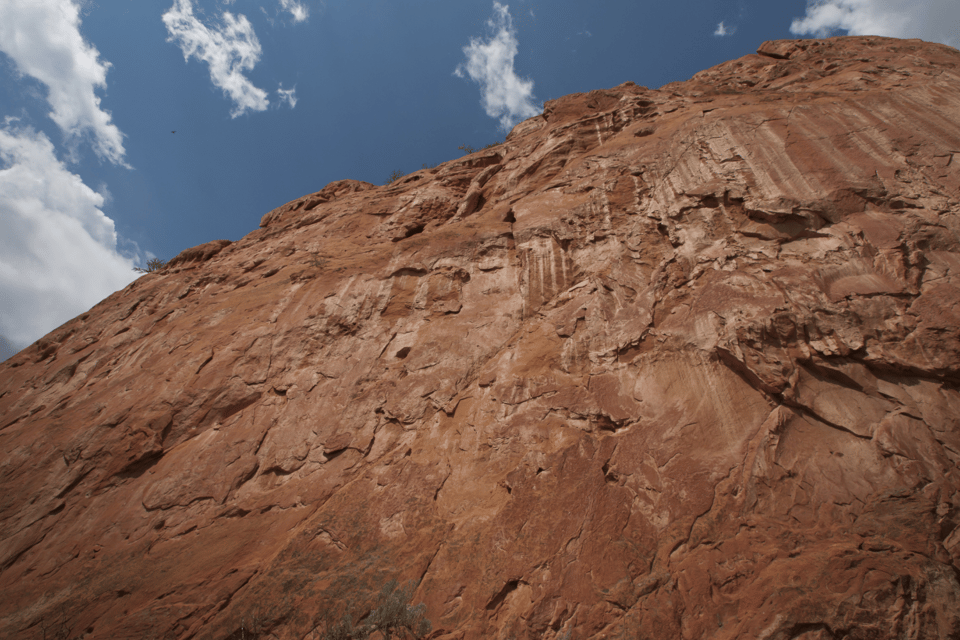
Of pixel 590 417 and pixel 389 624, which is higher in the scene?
pixel 590 417

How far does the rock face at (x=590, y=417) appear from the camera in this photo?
506 centimetres

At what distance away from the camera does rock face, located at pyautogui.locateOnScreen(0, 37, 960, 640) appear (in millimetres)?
5062

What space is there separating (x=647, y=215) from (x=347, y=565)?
9.50 meters

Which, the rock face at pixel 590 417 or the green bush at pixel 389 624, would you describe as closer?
the rock face at pixel 590 417

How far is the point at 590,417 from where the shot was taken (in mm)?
6910

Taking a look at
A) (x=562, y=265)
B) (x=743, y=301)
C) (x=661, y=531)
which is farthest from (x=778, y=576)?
(x=562, y=265)

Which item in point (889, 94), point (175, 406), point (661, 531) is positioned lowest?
point (661, 531)

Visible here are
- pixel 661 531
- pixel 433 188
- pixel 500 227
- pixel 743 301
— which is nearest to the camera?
pixel 661 531

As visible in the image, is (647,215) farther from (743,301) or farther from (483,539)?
(483,539)

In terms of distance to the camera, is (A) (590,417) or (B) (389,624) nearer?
(B) (389,624)

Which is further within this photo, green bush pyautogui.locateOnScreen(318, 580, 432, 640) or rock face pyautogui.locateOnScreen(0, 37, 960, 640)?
green bush pyautogui.locateOnScreen(318, 580, 432, 640)

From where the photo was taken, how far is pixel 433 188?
15484 mm

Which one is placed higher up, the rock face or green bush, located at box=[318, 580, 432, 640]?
the rock face

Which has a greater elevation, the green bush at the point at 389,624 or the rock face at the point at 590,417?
the rock face at the point at 590,417
